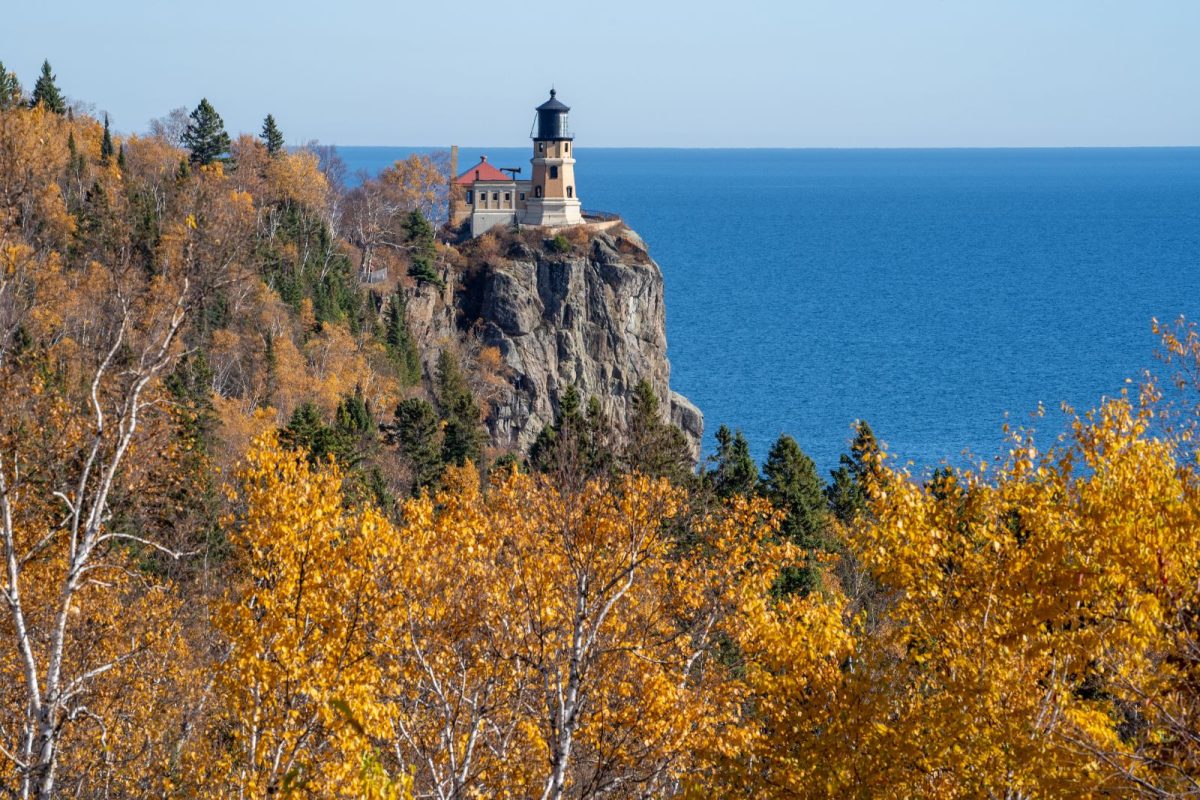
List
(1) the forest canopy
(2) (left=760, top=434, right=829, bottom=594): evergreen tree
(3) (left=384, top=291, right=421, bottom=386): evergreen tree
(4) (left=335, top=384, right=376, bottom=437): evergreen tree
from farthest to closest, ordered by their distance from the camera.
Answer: (3) (left=384, top=291, right=421, bottom=386): evergreen tree < (4) (left=335, top=384, right=376, bottom=437): evergreen tree < (2) (left=760, top=434, right=829, bottom=594): evergreen tree < (1) the forest canopy

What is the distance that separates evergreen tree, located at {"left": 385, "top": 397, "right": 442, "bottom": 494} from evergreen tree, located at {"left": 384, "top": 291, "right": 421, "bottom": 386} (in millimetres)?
25175

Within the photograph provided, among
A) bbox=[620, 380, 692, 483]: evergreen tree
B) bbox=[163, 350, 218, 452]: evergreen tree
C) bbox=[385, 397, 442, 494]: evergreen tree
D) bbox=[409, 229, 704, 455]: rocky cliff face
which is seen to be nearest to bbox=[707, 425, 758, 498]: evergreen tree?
bbox=[620, 380, 692, 483]: evergreen tree

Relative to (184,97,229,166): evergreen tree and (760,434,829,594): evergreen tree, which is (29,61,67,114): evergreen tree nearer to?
(184,97,229,166): evergreen tree

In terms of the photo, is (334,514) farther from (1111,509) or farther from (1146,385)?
(1146,385)

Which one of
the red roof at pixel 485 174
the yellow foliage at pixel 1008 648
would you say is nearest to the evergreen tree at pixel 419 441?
the yellow foliage at pixel 1008 648

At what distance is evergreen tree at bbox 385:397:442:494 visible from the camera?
213ft

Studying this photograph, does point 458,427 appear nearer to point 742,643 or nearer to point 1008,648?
point 742,643

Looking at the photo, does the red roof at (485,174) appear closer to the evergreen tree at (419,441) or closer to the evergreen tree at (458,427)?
the evergreen tree at (458,427)

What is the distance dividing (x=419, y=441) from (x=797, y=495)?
2102cm

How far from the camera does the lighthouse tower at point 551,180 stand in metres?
110

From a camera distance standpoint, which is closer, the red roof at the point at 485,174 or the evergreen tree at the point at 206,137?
the evergreen tree at the point at 206,137

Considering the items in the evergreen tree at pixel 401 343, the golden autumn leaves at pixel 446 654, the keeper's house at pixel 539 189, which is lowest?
the evergreen tree at pixel 401 343

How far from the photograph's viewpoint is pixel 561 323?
107 meters

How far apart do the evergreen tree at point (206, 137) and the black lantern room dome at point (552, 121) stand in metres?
28.7
